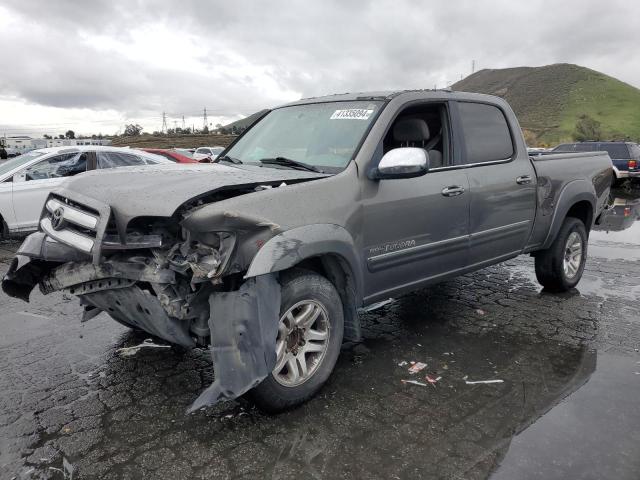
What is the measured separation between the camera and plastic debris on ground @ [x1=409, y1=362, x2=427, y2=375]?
3.80 meters

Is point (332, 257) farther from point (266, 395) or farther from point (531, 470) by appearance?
point (531, 470)

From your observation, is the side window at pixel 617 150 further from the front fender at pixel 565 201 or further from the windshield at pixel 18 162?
the windshield at pixel 18 162

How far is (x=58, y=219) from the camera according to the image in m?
3.23

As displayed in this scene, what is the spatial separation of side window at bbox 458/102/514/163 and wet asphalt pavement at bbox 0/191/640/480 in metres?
1.52

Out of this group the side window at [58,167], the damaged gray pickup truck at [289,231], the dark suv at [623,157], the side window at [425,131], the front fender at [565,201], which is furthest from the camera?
the dark suv at [623,157]

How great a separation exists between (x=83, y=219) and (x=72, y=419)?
118 cm

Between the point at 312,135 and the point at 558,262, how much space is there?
3.17 meters

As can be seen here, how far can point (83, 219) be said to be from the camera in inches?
118

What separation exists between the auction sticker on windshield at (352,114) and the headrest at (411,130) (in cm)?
38

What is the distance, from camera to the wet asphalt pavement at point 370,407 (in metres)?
2.69

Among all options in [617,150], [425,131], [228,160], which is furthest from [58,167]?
[617,150]

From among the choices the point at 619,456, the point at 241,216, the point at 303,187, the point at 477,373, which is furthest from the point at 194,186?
the point at 619,456

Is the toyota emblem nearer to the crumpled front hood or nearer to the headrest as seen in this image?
the crumpled front hood

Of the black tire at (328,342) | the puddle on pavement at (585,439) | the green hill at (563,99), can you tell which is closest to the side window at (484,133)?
the black tire at (328,342)
